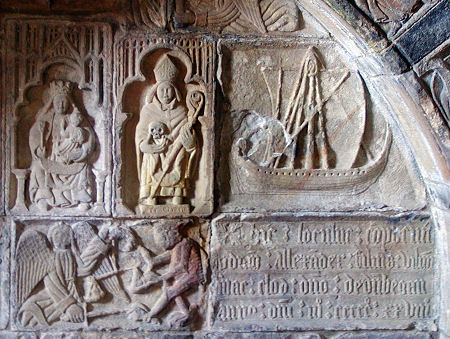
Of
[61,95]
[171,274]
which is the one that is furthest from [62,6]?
[171,274]

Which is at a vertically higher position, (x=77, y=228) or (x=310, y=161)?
(x=310, y=161)

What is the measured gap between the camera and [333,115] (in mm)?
3936

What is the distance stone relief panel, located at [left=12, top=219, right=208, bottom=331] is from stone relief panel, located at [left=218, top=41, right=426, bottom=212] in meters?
0.53

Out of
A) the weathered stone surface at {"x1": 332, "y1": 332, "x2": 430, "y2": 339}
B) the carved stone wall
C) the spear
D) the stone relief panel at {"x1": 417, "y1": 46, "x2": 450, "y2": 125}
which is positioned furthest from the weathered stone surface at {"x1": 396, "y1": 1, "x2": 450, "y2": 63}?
the weathered stone surface at {"x1": 332, "y1": 332, "x2": 430, "y2": 339}

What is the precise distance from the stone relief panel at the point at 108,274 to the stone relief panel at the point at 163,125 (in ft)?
0.63

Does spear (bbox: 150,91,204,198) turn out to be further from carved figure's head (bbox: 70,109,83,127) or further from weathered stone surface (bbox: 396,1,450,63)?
weathered stone surface (bbox: 396,1,450,63)

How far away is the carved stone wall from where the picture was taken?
3.77 m

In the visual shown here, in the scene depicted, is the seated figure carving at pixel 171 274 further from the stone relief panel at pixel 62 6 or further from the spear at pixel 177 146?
the stone relief panel at pixel 62 6

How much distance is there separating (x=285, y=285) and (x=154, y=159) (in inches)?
50.8

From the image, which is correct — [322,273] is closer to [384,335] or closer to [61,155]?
[384,335]

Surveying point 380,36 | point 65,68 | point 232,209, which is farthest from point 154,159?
point 380,36

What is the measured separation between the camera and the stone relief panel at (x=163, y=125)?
377cm

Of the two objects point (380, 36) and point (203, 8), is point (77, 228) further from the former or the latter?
point (380, 36)

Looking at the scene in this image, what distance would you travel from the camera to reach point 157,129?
376cm
